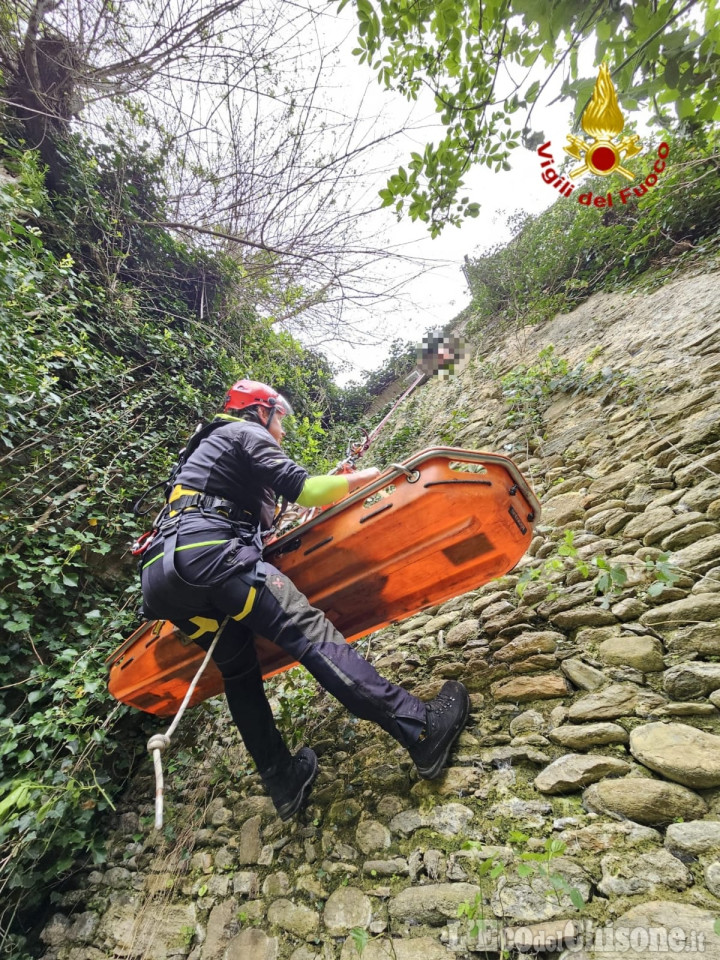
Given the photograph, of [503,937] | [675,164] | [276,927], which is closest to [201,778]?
[276,927]

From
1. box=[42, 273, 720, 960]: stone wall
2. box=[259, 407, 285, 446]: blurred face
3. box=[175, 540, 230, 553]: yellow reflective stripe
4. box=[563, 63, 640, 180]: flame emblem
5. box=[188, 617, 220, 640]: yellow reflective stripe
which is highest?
box=[563, 63, 640, 180]: flame emblem

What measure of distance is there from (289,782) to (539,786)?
1.23m

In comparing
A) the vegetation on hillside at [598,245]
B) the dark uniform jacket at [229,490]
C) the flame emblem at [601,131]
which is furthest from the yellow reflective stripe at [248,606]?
the vegetation on hillside at [598,245]

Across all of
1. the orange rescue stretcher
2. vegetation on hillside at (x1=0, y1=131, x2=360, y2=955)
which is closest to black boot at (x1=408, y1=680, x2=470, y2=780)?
the orange rescue stretcher

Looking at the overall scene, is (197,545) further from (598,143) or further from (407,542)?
(598,143)

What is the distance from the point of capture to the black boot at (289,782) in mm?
2002

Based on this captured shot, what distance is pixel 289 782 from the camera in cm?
204

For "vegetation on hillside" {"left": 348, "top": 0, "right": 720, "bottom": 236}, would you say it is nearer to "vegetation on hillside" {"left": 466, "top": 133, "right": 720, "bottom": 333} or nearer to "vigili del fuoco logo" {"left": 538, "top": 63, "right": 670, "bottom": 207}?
"vigili del fuoco logo" {"left": 538, "top": 63, "right": 670, "bottom": 207}

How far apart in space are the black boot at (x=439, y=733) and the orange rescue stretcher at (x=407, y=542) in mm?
490

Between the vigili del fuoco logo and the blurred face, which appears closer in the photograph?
the vigili del fuoco logo

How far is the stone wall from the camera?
3.60 ft

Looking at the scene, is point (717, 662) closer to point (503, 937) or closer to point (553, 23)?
point (503, 937)

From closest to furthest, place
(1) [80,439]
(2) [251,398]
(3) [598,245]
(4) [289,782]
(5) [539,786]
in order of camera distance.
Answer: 1. (5) [539,786]
2. (4) [289,782]
3. (2) [251,398]
4. (1) [80,439]
5. (3) [598,245]

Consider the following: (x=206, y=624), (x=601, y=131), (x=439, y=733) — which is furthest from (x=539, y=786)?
(x=601, y=131)
